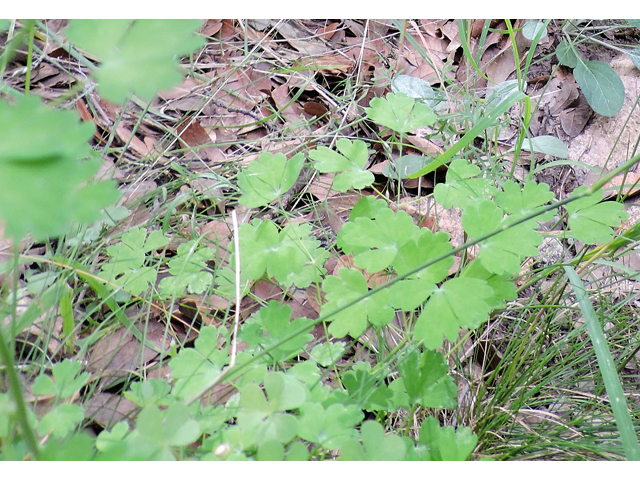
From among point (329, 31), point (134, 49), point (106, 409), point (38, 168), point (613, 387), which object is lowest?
point (106, 409)

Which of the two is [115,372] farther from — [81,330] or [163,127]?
[163,127]

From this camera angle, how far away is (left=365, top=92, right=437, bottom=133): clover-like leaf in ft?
4.44

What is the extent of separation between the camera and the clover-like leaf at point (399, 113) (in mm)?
1353

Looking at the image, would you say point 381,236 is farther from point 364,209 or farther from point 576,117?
point 576,117

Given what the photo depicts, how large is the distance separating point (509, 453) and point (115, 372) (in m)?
1.07

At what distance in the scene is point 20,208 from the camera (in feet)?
1.59

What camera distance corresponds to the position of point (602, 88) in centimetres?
187

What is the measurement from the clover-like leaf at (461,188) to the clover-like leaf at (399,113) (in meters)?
0.18

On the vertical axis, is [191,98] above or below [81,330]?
above

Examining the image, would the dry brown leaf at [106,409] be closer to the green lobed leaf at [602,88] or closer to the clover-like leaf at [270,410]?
the clover-like leaf at [270,410]

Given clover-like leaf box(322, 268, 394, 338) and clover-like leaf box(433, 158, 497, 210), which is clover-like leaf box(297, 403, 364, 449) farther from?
clover-like leaf box(433, 158, 497, 210)

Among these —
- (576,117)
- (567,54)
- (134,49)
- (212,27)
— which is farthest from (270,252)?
(567,54)

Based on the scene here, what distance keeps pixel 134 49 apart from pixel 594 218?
3.64 ft

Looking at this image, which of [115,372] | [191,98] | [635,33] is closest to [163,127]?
[191,98]
